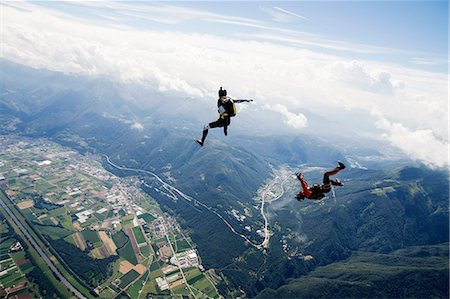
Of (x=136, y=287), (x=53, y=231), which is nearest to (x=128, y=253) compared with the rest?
(x=136, y=287)

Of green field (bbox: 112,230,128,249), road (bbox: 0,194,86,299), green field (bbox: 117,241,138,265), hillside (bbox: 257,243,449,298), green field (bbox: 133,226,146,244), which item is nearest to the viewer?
road (bbox: 0,194,86,299)

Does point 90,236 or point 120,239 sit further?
point 90,236

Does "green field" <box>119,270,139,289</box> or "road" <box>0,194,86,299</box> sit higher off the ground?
"road" <box>0,194,86,299</box>

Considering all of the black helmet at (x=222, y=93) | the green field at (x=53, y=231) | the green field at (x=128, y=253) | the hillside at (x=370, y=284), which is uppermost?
the black helmet at (x=222, y=93)

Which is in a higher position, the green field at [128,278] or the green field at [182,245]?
the green field at [128,278]

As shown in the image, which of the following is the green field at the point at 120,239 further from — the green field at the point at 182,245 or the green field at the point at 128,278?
the green field at the point at 182,245

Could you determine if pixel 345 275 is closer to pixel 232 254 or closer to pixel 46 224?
pixel 232 254

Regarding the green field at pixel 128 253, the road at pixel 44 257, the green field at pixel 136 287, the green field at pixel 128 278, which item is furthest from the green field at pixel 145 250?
the road at pixel 44 257

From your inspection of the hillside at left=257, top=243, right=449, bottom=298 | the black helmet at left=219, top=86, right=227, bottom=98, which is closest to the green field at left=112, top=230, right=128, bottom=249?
the hillside at left=257, top=243, right=449, bottom=298

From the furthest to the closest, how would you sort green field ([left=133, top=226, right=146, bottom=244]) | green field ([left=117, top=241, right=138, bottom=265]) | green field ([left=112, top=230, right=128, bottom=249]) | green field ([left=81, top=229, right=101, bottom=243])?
green field ([left=133, top=226, right=146, bottom=244])
green field ([left=81, top=229, right=101, bottom=243])
green field ([left=112, top=230, right=128, bottom=249])
green field ([left=117, top=241, right=138, bottom=265])

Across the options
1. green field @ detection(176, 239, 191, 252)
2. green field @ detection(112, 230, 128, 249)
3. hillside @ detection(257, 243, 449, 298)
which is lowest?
hillside @ detection(257, 243, 449, 298)

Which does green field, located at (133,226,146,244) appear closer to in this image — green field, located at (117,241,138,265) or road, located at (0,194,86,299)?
green field, located at (117,241,138,265)

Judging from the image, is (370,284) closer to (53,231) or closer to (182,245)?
(182,245)
